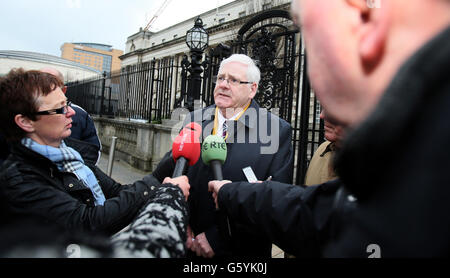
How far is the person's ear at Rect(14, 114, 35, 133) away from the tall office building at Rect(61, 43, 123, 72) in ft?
352

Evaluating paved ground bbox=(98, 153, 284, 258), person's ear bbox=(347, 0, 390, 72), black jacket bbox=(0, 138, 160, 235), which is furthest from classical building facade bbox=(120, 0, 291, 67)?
person's ear bbox=(347, 0, 390, 72)

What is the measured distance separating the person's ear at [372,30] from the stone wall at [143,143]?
6.06 meters

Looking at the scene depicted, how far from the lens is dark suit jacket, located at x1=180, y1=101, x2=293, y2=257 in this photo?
199 centimetres

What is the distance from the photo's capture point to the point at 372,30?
1.75ft

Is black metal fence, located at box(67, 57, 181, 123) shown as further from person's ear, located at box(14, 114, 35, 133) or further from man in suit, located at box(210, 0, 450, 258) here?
man in suit, located at box(210, 0, 450, 258)

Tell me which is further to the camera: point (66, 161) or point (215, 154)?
point (66, 161)

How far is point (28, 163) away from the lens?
1503 mm

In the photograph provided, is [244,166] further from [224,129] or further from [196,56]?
[196,56]

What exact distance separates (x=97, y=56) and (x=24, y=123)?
118649mm

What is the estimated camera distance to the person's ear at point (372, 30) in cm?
51

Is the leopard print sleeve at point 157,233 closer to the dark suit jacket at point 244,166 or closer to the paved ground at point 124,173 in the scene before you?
the dark suit jacket at point 244,166

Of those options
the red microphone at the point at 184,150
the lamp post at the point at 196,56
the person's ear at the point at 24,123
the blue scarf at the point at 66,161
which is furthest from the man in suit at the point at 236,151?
the lamp post at the point at 196,56

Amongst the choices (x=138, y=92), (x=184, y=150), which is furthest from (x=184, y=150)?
(x=138, y=92)
